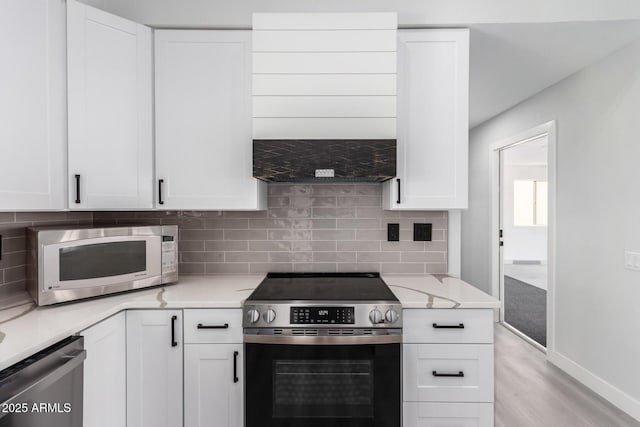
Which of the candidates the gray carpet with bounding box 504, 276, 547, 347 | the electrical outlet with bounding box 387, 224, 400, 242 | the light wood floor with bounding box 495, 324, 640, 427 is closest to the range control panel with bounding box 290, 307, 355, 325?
the electrical outlet with bounding box 387, 224, 400, 242

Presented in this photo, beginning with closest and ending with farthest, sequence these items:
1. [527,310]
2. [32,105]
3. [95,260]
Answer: [32,105] < [95,260] < [527,310]

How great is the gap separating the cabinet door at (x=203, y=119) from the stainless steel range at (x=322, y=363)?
0.76m

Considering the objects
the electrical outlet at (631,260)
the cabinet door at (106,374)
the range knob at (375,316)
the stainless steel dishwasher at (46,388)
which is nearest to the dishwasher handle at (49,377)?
the stainless steel dishwasher at (46,388)

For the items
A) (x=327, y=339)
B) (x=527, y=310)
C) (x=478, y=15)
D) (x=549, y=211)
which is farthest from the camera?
(x=527, y=310)

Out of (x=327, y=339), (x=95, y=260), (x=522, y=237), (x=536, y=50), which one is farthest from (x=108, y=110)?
(x=522, y=237)

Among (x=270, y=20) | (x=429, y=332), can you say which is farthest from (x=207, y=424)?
(x=270, y=20)

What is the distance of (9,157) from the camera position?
142 cm

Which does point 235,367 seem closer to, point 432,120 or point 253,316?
point 253,316

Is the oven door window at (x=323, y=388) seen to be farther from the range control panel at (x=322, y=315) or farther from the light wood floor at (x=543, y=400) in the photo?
the light wood floor at (x=543, y=400)

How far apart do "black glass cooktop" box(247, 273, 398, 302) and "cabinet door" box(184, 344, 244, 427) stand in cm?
32

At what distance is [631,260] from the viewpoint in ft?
7.45

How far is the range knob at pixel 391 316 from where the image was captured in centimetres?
163

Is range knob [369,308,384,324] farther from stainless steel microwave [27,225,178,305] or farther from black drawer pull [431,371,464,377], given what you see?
stainless steel microwave [27,225,178,305]

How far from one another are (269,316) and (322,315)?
0.83 feet
